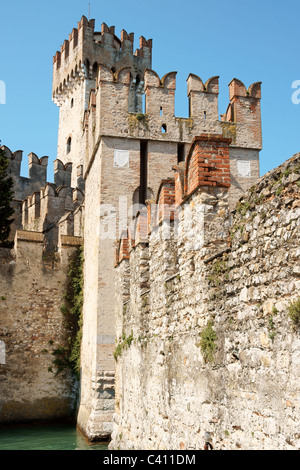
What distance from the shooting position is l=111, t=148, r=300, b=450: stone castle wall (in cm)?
377

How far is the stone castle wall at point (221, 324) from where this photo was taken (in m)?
3.77

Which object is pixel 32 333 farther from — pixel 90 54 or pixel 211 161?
pixel 90 54

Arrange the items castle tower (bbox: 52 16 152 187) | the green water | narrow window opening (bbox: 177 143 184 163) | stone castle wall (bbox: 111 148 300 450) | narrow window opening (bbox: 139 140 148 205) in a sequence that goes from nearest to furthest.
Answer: stone castle wall (bbox: 111 148 300 450) → the green water → narrow window opening (bbox: 139 140 148 205) → narrow window opening (bbox: 177 143 184 163) → castle tower (bbox: 52 16 152 187)

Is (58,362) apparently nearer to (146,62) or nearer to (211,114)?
(211,114)

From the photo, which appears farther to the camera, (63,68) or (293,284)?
(63,68)

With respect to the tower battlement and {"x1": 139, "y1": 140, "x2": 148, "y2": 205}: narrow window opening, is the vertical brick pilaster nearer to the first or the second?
{"x1": 139, "y1": 140, "x2": 148, "y2": 205}: narrow window opening

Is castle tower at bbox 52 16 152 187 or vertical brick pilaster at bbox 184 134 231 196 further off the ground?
castle tower at bbox 52 16 152 187

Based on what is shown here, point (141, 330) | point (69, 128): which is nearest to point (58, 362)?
point (141, 330)

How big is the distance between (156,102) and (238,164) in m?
2.68

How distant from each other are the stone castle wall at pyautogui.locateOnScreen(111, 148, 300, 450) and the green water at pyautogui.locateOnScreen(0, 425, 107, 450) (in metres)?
3.87

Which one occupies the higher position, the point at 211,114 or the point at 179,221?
the point at 211,114

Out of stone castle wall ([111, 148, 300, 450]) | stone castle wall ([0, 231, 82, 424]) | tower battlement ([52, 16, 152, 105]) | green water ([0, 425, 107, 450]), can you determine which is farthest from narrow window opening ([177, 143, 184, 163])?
tower battlement ([52, 16, 152, 105])

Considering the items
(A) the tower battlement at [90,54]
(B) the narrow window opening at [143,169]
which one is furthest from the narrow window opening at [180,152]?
(A) the tower battlement at [90,54]

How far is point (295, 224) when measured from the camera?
3676mm
